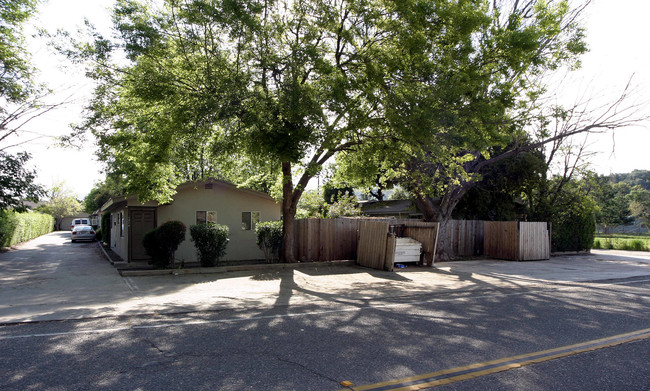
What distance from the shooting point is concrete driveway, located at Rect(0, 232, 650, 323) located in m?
8.98

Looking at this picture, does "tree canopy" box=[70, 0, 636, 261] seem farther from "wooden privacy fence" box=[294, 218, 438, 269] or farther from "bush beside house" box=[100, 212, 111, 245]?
"bush beside house" box=[100, 212, 111, 245]

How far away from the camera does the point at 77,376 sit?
→ 187 inches

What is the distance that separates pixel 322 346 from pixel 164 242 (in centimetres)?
1036

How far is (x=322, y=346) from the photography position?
237 inches

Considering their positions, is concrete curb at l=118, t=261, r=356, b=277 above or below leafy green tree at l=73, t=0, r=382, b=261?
below

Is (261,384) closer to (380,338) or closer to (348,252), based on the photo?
(380,338)

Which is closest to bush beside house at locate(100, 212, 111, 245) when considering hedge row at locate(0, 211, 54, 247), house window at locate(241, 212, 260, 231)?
hedge row at locate(0, 211, 54, 247)

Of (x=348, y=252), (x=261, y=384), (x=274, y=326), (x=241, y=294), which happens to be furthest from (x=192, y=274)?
(x=261, y=384)

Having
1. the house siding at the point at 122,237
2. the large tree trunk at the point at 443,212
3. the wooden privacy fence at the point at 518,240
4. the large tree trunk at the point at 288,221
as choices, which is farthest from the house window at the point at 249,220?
the wooden privacy fence at the point at 518,240

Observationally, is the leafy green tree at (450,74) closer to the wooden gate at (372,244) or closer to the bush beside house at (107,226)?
the wooden gate at (372,244)

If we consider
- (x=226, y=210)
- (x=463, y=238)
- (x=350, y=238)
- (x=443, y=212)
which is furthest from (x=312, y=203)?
(x=463, y=238)

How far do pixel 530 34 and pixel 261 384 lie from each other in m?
12.8

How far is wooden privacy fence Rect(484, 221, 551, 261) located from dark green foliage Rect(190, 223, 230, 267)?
45.2 feet

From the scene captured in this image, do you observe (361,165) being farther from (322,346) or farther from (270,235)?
(322,346)
